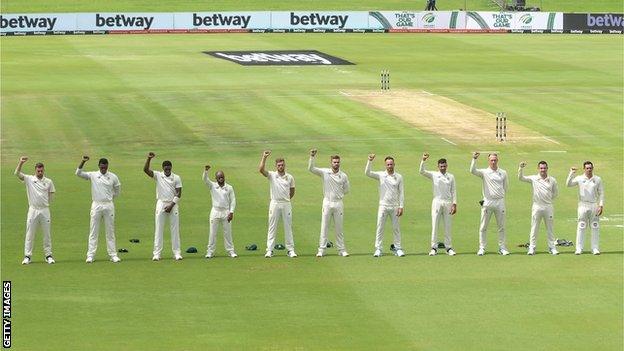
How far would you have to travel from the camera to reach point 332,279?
94.4 feet

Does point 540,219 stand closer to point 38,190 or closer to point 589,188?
point 589,188

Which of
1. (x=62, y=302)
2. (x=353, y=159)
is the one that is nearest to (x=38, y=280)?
(x=62, y=302)

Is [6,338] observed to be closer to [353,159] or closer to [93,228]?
[93,228]

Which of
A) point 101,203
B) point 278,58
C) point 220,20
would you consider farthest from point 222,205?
point 220,20

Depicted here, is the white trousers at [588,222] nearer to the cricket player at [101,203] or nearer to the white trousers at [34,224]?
the cricket player at [101,203]

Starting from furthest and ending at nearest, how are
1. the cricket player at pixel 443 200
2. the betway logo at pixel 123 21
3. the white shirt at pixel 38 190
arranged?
the betway logo at pixel 123 21 → the cricket player at pixel 443 200 → the white shirt at pixel 38 190

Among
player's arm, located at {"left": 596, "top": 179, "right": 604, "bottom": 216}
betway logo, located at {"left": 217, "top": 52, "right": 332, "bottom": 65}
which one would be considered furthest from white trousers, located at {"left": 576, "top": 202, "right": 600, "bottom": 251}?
betway logo, located at {"left": 217, "top": 52, "right": 332, "bottom": 65}

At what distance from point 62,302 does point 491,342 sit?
7.88 m

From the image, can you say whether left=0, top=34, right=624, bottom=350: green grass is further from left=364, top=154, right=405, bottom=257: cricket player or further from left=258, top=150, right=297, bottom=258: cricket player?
left=364, top=154, right=405, bottom=257: cricket player

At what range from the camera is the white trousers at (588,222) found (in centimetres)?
3106

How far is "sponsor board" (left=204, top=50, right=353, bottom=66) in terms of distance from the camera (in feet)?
244

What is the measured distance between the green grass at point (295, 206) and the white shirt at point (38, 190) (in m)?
1.35

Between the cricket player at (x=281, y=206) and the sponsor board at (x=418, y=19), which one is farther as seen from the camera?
the sponsor board at (x=418, y=19)

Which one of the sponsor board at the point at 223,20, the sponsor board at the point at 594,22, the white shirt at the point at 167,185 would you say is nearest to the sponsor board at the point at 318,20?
the sponsor board at the point at 223,20
